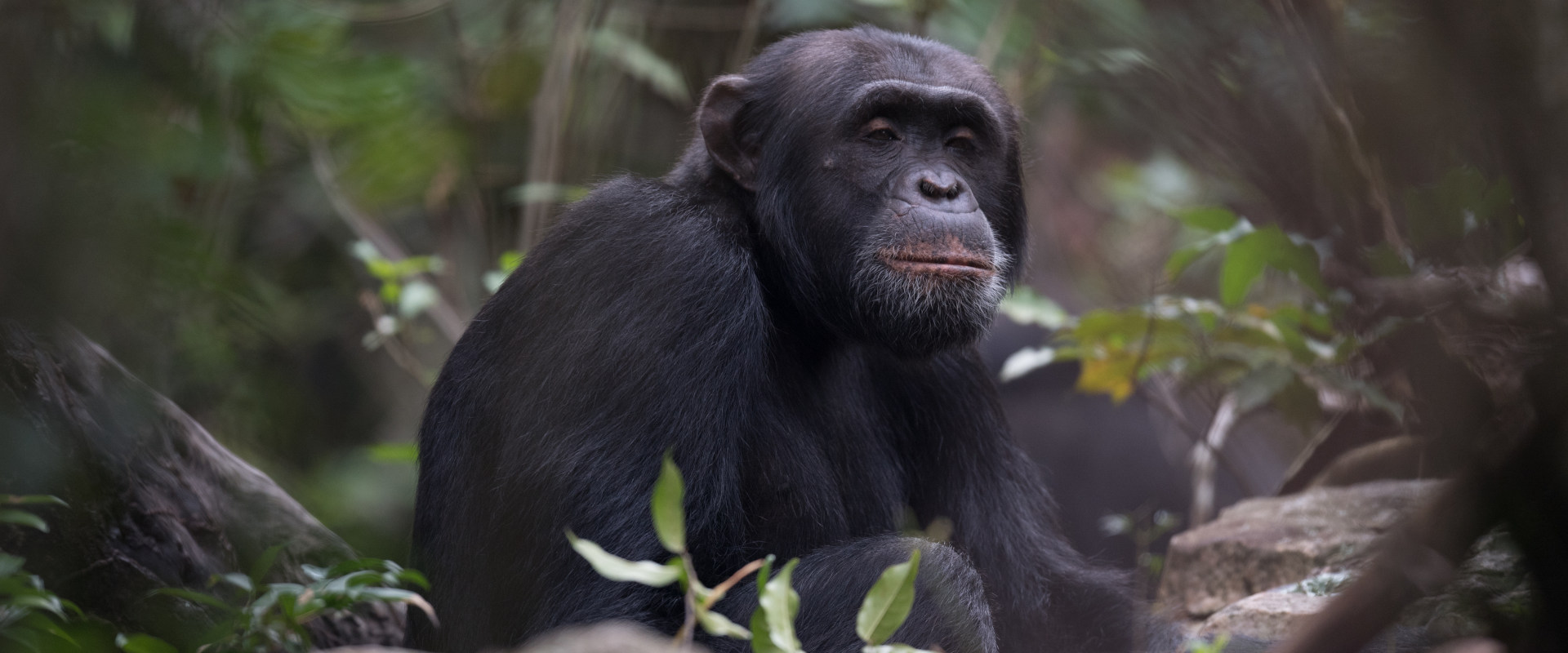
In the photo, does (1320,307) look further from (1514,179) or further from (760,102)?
(1514,179)

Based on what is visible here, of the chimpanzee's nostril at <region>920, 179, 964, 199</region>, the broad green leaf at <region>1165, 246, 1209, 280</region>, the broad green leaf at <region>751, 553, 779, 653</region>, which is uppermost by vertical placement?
the chimpanzee's nostril at <region>920, 179, 964, 199</region>

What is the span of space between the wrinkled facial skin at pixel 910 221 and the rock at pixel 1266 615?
48.7 inches

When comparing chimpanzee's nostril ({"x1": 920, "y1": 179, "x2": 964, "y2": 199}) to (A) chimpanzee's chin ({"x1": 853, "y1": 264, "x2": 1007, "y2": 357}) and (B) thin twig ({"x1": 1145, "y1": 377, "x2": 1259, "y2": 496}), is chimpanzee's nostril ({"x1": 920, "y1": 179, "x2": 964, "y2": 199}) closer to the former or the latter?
(A) chimpanzee's chin ({"x1": 853, "y1": 264, "x2": 1007, "y2": 357})

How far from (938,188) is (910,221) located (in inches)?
5.8

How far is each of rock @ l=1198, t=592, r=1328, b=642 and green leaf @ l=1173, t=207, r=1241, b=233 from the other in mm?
1600

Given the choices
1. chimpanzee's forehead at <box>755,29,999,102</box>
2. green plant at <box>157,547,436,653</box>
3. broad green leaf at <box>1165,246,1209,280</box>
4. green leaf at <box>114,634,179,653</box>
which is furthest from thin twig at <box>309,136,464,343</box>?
green leaf at <box>114,634,179,653</box>

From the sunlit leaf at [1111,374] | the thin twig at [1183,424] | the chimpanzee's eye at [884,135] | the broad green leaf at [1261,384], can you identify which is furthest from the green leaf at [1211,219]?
the chimpanzee's eye at [884,135]

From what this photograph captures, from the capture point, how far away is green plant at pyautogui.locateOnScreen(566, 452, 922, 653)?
2.21 meters

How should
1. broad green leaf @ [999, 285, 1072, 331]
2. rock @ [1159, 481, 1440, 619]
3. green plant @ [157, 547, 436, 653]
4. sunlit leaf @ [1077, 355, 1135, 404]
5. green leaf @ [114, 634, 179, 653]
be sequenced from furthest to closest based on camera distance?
broad green leaf @ [999, 285, 1072, 331] → sunlit leaf @ [1077, 355, 1135, 404] → rock @ [1159, 481, 1440, 619] → green plant @ [157, 547, 436, 653] → green leaf @ [114, 634, 179, 653]

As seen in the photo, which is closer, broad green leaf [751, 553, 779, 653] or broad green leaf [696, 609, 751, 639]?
broad green leaf [696, 609, 751, 639]

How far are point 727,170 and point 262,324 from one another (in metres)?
2.26

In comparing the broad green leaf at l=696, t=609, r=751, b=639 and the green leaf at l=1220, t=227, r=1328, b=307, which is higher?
the broad green leaf at l=696, t=609, r=751, b=639

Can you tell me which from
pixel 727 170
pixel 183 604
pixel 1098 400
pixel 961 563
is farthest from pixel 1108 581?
pixel 1098 400

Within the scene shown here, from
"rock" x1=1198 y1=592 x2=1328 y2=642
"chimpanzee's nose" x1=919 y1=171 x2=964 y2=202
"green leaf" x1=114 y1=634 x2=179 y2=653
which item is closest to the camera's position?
"green leaf" x1=114 y1=634 x2=179 y2=653
